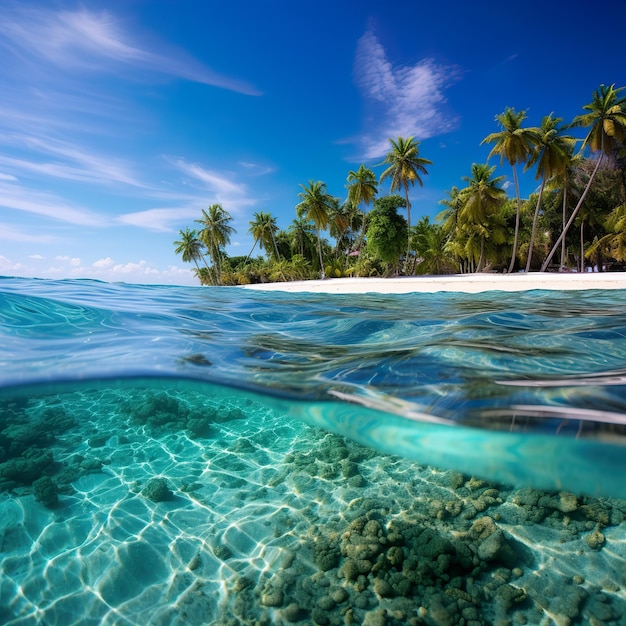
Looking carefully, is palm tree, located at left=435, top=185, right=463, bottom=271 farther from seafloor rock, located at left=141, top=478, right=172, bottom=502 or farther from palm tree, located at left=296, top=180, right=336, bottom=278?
seafloor rock, located at left=141, top=478, right=172, bottom=502

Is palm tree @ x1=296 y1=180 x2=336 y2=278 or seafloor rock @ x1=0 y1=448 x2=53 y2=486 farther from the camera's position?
palm tree @ x1=296 y1=180 x2=336 y2=278

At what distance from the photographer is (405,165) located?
3822 centimetres

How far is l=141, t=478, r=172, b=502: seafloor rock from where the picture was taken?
17.1ft

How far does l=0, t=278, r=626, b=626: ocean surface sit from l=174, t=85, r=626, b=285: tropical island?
31.3 meters

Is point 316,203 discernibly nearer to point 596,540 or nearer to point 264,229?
point 264,229

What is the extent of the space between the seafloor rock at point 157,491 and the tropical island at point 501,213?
32.4 meters

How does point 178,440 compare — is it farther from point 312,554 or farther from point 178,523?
point 312,554

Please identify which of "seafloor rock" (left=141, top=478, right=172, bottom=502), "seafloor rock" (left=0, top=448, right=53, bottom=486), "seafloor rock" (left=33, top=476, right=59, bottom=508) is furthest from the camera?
"seafloor rock" (left=0, top=448, right=53, bottom=486)

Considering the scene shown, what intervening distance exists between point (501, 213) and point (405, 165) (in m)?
13.2

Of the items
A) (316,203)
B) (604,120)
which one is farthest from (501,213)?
(316,203)

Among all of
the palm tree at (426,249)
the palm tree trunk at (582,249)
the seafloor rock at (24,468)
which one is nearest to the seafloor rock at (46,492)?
the seafloor rock at (24,468)

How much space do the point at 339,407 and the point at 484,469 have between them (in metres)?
1.43

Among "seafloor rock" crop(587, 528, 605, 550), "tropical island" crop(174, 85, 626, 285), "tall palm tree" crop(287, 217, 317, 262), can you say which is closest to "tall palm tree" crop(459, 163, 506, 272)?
"tropical island" crop(174, 85, 626, 285)

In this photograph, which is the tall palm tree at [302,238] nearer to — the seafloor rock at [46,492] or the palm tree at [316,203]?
the palm tree at [316,203]
